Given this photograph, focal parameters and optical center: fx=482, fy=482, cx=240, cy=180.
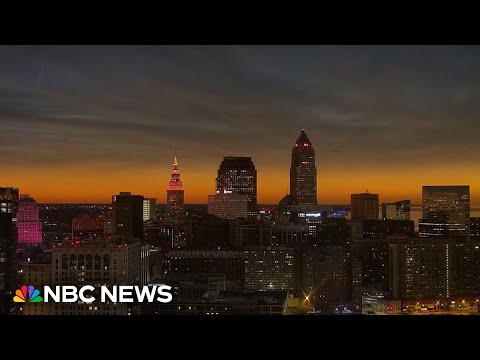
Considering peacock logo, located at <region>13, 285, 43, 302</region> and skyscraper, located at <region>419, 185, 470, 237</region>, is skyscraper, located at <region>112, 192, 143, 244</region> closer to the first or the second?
peacock logo, located at <region>13, 285, 43, 302</region>

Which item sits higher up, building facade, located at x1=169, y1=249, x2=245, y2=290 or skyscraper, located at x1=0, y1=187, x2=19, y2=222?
skyscraper, located at x1=0, y1=187, x2=19, y2=222

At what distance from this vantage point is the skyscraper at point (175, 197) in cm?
431

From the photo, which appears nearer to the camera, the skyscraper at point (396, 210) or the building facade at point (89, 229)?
the building facade at point (89, 229)

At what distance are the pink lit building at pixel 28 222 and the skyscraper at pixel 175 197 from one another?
1109 mm

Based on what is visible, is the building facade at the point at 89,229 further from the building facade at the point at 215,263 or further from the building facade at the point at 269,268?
the building facade at the point at 269,268

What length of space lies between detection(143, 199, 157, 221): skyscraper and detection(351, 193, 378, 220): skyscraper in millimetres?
1927

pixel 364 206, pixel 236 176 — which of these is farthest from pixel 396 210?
pixel 236 176

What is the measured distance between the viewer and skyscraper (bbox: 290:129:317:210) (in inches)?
175

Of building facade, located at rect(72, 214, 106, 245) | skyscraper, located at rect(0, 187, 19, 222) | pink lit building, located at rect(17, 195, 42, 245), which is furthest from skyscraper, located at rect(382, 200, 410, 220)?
skyscraper, located at rect(0, 187, 19, 222)

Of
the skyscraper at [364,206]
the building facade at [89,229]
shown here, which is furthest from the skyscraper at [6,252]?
the skyscraper at [364,206]
